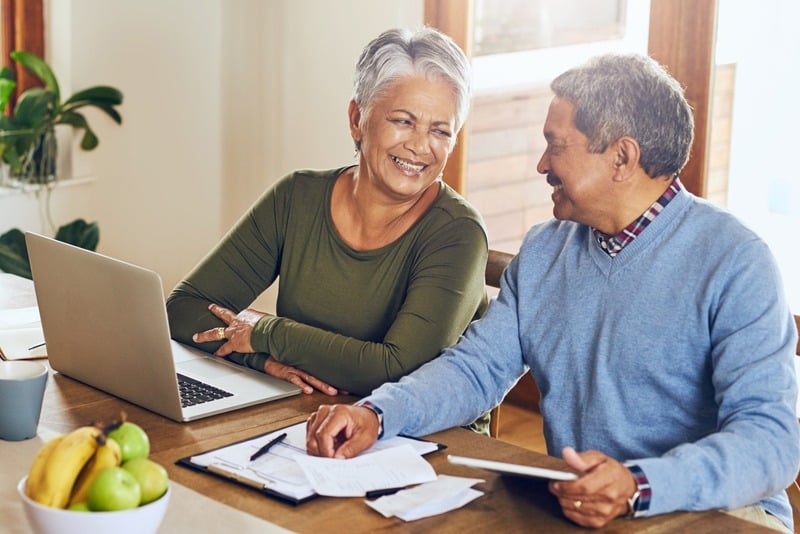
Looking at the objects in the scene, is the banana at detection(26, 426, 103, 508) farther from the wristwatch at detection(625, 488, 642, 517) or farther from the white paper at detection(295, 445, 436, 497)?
the wristwatch at detection(625, 488, 642, 517)

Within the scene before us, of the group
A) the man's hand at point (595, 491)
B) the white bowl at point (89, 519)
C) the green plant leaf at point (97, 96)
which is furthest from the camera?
the green plant leaf at point (97, 96)

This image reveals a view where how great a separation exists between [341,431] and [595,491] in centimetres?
43

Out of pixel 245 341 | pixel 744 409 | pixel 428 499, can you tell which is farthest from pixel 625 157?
pixel 245 341

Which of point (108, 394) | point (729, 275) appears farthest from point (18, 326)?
point (729, 275)

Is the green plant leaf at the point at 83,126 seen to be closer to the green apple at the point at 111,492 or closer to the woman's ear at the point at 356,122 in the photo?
the woman's ear at the point at 356,122

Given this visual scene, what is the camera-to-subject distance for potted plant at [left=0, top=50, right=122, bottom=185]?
4.22 meters

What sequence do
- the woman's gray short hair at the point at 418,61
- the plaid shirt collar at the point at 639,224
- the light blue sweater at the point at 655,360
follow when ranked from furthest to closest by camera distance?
1. the woman's gray short hair at the point at 418,61
2. the plaid shirt collar at the point at 639,224
3. the light blue sweater at the point at 655,360

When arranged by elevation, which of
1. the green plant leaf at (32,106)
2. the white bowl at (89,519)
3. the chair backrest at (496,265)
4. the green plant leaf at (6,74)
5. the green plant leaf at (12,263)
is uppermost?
the green plant leaf at (6,74)

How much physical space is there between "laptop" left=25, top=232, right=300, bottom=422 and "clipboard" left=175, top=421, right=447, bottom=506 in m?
0.16

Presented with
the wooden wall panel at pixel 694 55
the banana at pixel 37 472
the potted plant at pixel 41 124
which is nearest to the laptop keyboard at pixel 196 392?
the banana at pixel 37 472

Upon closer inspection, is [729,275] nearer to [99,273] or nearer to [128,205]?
[99,273]

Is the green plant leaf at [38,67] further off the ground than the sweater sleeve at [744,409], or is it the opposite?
the green plant leaf at [38,67]

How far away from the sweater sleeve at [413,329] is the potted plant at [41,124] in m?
2.33

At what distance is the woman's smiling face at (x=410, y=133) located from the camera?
7.20 feet
